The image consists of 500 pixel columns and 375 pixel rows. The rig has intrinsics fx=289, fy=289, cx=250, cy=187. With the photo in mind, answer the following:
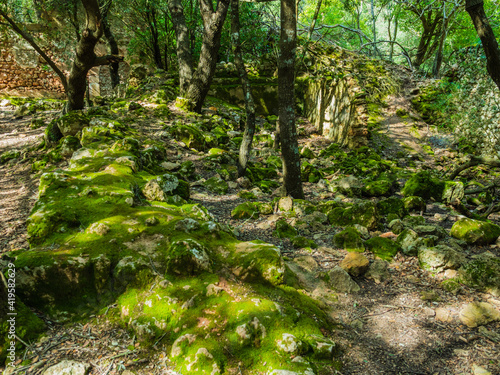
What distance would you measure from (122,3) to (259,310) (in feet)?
40.0

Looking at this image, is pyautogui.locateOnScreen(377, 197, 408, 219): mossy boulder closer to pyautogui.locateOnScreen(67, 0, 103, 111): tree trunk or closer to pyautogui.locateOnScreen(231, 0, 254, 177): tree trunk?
pyautogui.locateOnScreen(231, 0, 254, 177): tree trunk

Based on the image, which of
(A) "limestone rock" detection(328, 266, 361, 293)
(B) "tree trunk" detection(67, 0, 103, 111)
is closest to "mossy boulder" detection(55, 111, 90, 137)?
(B) "tree trunk" detection(67, 0, 103, 111)

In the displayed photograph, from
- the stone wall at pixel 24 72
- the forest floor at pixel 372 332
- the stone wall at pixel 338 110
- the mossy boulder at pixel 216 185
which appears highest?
the stone wall at pixel 24 72

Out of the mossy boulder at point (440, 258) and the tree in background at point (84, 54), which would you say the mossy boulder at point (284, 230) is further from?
the tree in background at point (84, 54)

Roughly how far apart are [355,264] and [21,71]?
16642 millimetres

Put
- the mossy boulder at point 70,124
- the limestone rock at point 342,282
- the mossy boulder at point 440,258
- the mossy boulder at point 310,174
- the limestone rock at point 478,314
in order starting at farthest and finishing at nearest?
the mossy boulder at point 310,174
the mossy boulder at point 70,124
the mossy boulder at point 440,258
the limestone rock at point 342,282
the limestone rock at point 478,314

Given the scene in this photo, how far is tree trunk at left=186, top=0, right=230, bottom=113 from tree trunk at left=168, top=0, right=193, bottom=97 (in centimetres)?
52

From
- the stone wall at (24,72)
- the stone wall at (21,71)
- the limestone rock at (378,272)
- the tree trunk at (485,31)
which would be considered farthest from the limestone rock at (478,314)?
the stone wall at (21,71)

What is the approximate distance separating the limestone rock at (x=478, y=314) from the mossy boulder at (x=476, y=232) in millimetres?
1408

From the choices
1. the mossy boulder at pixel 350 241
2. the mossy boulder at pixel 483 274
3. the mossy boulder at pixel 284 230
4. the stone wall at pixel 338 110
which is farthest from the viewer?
the stone wall at pixel 338 110

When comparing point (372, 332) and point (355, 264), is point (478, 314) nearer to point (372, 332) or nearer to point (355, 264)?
point (372, 332)

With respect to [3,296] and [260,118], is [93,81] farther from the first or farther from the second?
[3,296]

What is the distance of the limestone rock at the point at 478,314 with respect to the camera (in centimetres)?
244

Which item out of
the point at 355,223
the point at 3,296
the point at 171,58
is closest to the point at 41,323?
the point at 3,296
